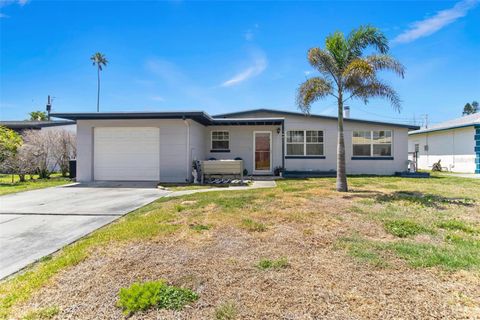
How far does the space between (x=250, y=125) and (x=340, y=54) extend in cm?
717

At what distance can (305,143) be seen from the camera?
52.5ft

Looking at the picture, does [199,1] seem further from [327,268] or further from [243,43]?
[327,268]

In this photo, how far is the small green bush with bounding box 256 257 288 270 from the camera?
335cm

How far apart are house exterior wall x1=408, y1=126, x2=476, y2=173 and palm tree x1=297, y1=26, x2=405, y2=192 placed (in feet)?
43.0

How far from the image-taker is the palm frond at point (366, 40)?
29.0 ft

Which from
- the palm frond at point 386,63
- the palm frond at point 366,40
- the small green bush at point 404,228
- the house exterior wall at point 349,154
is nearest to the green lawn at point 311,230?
the small green bush at point 404,228

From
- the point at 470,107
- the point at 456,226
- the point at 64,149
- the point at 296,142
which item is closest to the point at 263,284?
the point at 456,226

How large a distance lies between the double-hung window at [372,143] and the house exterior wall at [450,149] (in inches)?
269

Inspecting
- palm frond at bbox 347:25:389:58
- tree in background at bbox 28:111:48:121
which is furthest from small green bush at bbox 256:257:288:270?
tree in background at bbox 28:111:48:121

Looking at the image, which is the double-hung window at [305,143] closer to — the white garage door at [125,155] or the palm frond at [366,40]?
the palm frond at [366,40]

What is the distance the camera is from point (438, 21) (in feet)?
36.0

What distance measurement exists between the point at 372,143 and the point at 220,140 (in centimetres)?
942

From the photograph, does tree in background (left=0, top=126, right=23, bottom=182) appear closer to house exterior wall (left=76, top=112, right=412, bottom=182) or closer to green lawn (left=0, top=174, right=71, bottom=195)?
green lawn (left=0, top=174, right=71, bottom=195)

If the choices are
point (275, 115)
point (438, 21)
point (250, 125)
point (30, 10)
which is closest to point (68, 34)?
point (30, 10)
